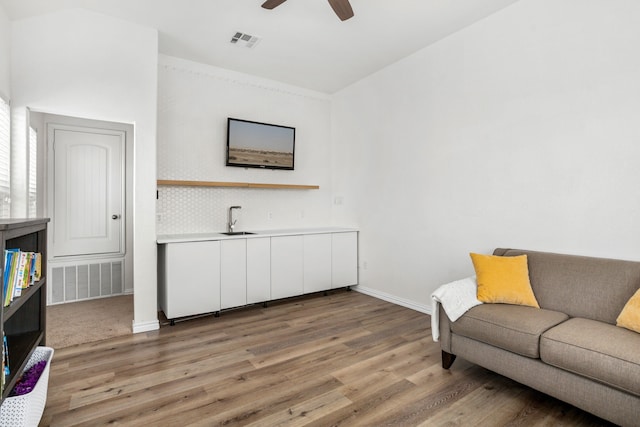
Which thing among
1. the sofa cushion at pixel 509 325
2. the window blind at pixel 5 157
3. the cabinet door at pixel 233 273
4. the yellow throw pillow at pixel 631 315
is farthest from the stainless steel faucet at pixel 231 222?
the yellow throw pillow at pixel 631 315

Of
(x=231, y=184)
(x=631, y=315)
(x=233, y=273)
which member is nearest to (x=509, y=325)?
(x=631, y=315)

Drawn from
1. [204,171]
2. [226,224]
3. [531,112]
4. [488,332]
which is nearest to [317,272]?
[226,224]

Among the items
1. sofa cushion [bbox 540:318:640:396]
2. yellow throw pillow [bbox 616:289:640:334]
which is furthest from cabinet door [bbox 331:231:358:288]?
yellow throw pillow [bbox 616:289:640:334]

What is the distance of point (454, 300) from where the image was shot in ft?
7.78

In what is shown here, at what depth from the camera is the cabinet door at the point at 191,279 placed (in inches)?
129

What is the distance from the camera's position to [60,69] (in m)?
2.86

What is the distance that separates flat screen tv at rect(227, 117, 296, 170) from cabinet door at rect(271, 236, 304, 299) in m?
1.07

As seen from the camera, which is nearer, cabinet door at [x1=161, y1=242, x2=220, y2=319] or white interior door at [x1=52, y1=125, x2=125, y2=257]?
cabinet door at [x1=161, y1=242, x2=220, y2=319]

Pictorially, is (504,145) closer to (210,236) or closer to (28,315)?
(210,236)

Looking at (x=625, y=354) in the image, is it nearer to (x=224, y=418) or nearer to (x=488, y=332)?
(x=488, y=332)

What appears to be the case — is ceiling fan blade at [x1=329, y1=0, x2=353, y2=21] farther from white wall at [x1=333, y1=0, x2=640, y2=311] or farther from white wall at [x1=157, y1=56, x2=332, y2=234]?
white wall at [x1=157, y1=56, x2=332, y2=234]

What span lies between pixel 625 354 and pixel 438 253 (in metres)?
1.94

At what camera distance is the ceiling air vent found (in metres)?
3.36

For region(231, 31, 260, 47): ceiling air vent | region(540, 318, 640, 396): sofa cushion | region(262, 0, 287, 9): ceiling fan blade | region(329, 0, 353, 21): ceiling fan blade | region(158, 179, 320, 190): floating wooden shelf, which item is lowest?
region(540, 318, 640, 396): sofa cushion
